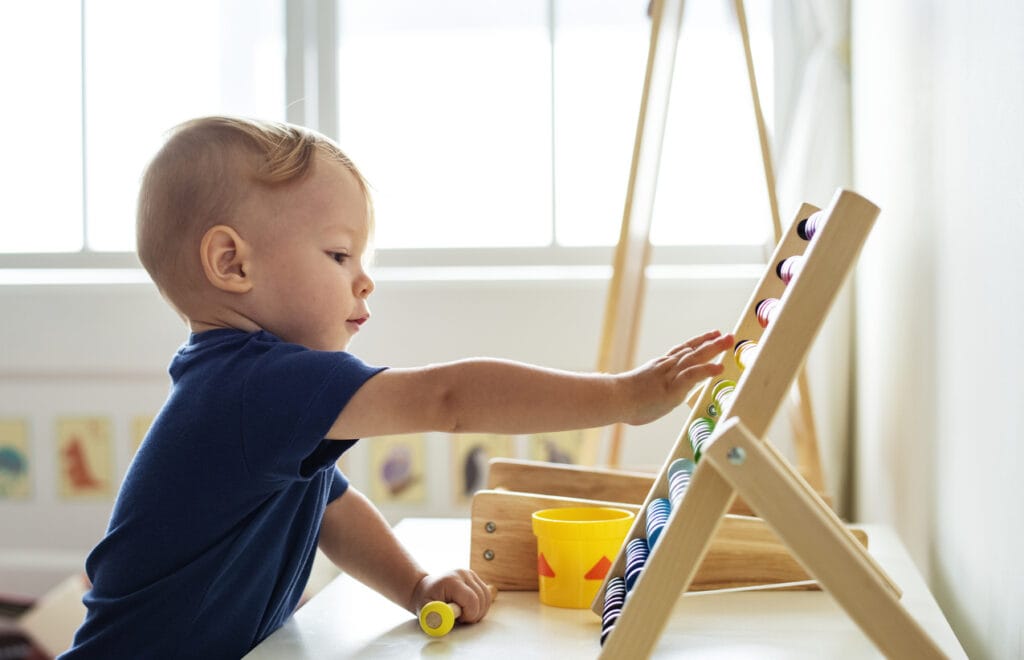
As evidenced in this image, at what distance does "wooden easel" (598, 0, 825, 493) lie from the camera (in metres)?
1.68

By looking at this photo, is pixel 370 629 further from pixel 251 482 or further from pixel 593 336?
pixel 593 336

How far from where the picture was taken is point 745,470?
68 centimetres

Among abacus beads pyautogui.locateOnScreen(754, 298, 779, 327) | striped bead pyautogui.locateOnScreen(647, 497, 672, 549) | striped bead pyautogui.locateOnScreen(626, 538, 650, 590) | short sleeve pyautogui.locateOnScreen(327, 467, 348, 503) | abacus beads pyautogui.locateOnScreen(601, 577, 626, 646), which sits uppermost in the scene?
abacus beads pyautogui.locateOnScreen(754, 298, 779, 327)

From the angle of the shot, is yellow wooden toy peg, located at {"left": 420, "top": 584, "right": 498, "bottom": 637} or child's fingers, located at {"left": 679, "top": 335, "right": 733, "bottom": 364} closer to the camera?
child's fingers, located at {"left": 679, "top": 335, "right": 733, "bottom": 364}

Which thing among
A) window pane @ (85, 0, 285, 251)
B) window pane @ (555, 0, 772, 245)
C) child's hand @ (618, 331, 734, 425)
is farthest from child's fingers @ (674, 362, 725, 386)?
window pane @ (85, 0, 285, 251)

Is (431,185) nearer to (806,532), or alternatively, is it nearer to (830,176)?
(830,176)

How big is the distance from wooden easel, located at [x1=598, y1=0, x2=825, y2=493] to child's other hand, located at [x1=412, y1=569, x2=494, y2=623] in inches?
27.6

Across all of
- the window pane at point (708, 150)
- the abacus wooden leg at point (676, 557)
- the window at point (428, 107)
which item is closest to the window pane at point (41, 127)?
the window at point (428, 107)

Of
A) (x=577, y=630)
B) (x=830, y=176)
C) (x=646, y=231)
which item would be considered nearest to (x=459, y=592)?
(x=577, y=630)

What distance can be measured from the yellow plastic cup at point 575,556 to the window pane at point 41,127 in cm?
176

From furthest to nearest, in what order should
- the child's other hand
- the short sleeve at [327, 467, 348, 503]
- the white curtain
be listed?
the white curtain < the short sleeve at [327, 467, 348, 503] < the child's other hand

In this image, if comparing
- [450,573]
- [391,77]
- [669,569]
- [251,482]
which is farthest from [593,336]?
[669,569]

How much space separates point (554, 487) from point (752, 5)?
4.30ft

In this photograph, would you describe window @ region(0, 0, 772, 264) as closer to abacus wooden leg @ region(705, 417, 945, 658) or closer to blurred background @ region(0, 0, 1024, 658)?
blurred background @ region(0, 0, 1024, 658)
